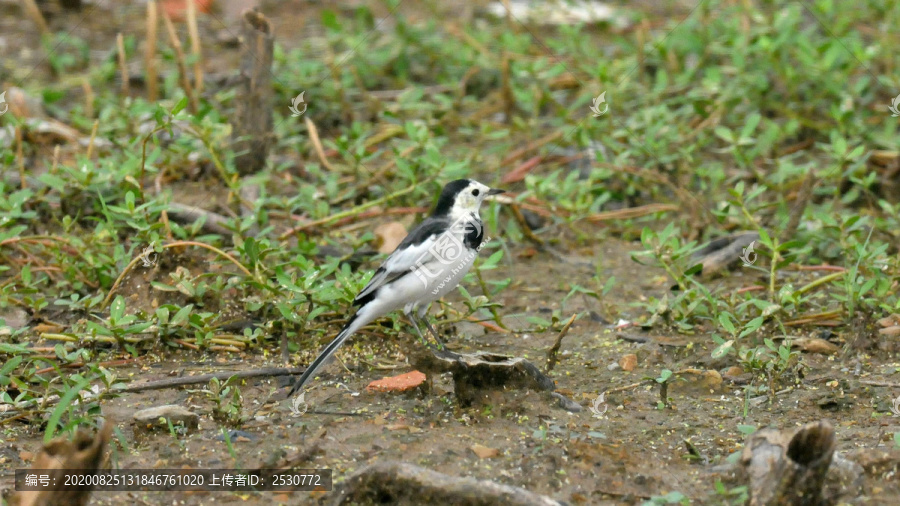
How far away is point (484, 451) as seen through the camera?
3.35 m

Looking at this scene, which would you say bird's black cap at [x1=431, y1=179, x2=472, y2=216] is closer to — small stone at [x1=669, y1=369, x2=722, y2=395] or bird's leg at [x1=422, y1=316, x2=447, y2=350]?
bird's leg at [x1=422, y1=316, x2=447, y2=350]

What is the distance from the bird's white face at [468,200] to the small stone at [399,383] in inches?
38.0

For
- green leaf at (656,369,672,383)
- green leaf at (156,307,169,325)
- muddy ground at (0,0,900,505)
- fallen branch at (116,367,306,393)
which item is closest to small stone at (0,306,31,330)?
muddy ground at (0,0,900,505)

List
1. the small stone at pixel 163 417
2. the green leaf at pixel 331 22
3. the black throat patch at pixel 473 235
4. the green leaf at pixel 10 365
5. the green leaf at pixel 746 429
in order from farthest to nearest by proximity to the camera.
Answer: the green leaf at pixel 331 22, the black throat patch at pixel 473 235, the green leaf at pixel 10 365, the small stone at pixel 163 417, the green leaf at pixel 746 429

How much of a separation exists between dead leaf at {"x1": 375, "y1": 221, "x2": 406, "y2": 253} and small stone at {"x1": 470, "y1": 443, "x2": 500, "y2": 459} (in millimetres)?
1992

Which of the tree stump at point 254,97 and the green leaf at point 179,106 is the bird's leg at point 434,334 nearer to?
the green leaf at point 179,106

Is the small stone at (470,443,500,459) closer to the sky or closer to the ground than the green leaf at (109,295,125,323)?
closer to the ground

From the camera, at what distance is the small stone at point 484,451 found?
3326 millimetres

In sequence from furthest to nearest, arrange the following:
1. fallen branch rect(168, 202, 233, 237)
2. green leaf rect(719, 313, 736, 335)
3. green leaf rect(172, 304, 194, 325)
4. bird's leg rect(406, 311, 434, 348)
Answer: fallen branch rect(168, 202, 233, 237), bird's leg rect(406, 311, 434, 348), green leaf rect(172, 304, 194, 325), green leaf rect(719, 313, 736, 335)

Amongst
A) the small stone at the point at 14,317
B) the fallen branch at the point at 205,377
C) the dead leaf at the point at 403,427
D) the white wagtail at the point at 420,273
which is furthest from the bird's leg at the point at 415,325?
the small stone at the point at 14,317

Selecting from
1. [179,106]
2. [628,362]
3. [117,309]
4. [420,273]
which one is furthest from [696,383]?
[179,106]

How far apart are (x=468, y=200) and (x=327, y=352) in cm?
114

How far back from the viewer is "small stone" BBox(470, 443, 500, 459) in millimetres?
3326

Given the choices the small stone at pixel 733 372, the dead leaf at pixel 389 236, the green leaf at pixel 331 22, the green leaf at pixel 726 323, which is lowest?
the small stone at pixel 733 372
